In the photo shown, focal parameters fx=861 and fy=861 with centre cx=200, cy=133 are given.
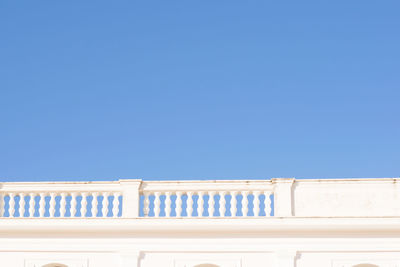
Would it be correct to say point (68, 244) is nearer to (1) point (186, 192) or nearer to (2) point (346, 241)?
(1) point (186, 192)

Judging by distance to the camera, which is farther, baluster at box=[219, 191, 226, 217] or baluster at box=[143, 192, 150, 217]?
baluster at box=[143, 192, 150, 217]

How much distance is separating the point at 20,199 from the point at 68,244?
2.01 metres

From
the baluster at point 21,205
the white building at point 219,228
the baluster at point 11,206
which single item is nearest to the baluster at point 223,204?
the white building at point 219,228

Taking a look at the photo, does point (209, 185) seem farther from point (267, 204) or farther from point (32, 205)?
point (32, 205)

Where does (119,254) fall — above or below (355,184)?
below

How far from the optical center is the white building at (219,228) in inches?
915

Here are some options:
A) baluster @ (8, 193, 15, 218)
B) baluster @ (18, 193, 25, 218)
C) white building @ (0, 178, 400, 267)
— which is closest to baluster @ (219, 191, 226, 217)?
white building @ (0, 178, 400, 267)

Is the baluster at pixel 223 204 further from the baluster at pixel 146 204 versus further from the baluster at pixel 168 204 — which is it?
A: the baluster at pixel 146 204

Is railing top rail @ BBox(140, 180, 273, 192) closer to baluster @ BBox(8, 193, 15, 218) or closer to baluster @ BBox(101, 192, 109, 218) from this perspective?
baluster @ BBox(101, 192, 109, 218)

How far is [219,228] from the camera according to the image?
23484mm

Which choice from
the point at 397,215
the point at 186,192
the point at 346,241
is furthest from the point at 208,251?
the point at 397,215

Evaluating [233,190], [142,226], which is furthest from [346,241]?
[142,226]

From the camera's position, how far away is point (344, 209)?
23734 mm

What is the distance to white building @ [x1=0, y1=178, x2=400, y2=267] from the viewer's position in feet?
76.3
